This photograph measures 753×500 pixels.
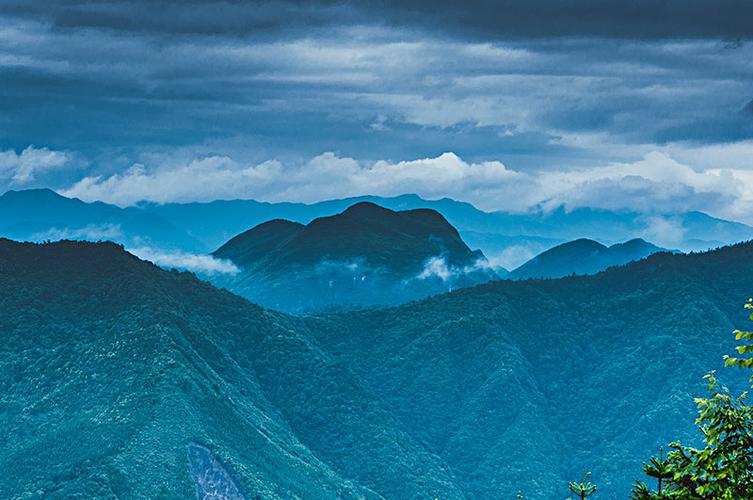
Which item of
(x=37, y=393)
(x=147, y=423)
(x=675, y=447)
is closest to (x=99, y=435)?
(x=147, y=423)

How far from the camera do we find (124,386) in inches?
7520

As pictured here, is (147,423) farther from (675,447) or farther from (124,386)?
(675,447)

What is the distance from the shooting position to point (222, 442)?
634 feet

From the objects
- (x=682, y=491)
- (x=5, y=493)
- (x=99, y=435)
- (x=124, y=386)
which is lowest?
(x=682, y=491)

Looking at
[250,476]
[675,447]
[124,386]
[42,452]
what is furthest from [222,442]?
[675,447]

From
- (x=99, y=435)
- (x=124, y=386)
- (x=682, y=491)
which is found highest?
(x=124, y=386)

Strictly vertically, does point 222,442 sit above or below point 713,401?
above

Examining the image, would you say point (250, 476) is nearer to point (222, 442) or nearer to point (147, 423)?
point (222, 442)

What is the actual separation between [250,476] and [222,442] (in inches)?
327

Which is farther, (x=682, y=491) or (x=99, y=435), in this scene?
(x=99, y=435)

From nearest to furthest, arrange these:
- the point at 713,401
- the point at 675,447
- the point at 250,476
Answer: the point at 713,401 < the point at 675,447 < the point at 250,476

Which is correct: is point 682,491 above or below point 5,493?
below

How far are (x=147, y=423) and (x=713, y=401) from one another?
159296 millimetres

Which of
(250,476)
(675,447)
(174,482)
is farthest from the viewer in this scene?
(250,476)
